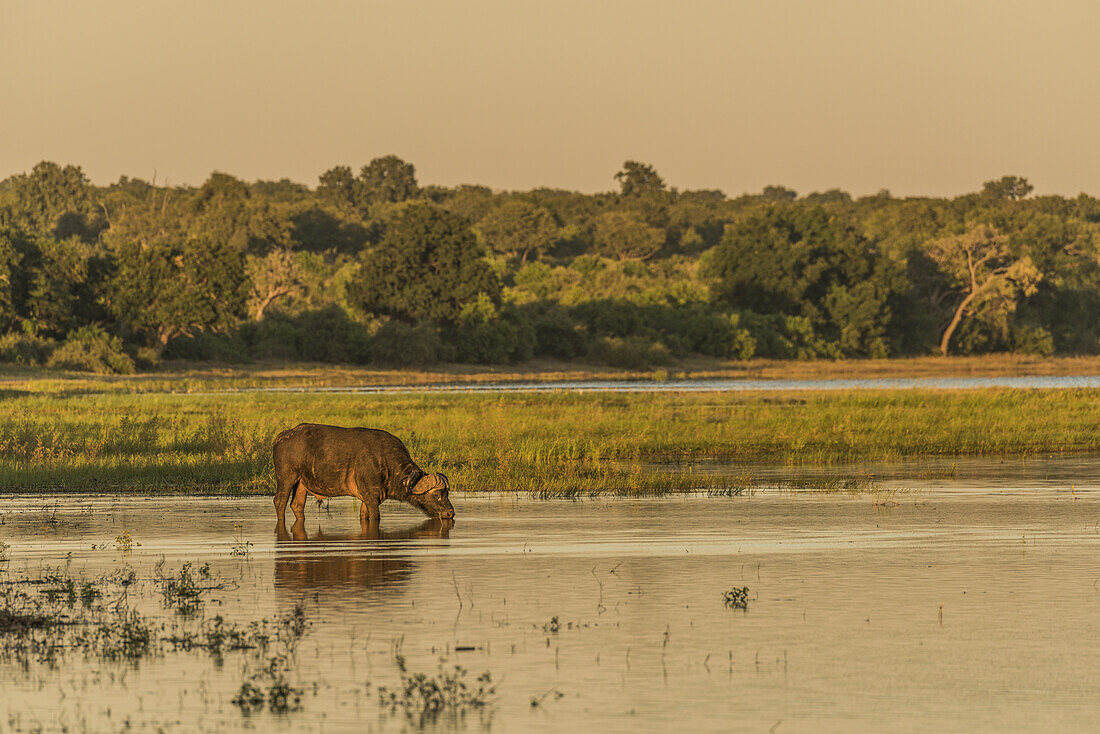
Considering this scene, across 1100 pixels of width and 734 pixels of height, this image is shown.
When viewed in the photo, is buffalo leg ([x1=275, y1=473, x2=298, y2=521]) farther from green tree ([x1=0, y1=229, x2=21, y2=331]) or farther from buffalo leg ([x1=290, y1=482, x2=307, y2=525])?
green tree ([x1=0, y1=229, x2=21, y2=331])

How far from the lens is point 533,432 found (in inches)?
1476

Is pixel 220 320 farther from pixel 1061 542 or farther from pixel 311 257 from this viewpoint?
pixel 1061 542

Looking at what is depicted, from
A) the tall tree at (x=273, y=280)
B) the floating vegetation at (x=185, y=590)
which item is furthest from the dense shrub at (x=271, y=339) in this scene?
the floating vegetation at (x=185, y=590)

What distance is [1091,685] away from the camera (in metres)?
11.3

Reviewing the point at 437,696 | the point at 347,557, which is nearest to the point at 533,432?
the point at 347,557

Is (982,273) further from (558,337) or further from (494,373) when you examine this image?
(494,373)

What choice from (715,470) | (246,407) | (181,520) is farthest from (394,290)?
(181,520)

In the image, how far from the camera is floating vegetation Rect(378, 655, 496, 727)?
1059 cm

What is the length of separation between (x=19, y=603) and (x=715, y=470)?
18.0 m

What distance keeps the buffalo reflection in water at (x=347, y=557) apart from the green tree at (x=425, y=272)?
7548 cm

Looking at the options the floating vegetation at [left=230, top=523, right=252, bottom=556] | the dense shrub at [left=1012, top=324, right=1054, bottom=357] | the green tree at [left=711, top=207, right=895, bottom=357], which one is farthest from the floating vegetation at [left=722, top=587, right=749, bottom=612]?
the dense shrub at [left=1012, top=324, right=1054, bottom=357]

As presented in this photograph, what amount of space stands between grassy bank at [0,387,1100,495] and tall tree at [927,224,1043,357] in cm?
5894

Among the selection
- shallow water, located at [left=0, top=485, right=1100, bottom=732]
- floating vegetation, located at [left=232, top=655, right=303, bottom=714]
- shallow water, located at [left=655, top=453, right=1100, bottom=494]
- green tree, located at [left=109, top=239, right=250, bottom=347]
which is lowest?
shallow water, located at [left=655, top=453, right=1100, bottom=494]

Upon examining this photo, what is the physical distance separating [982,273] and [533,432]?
8548cm
